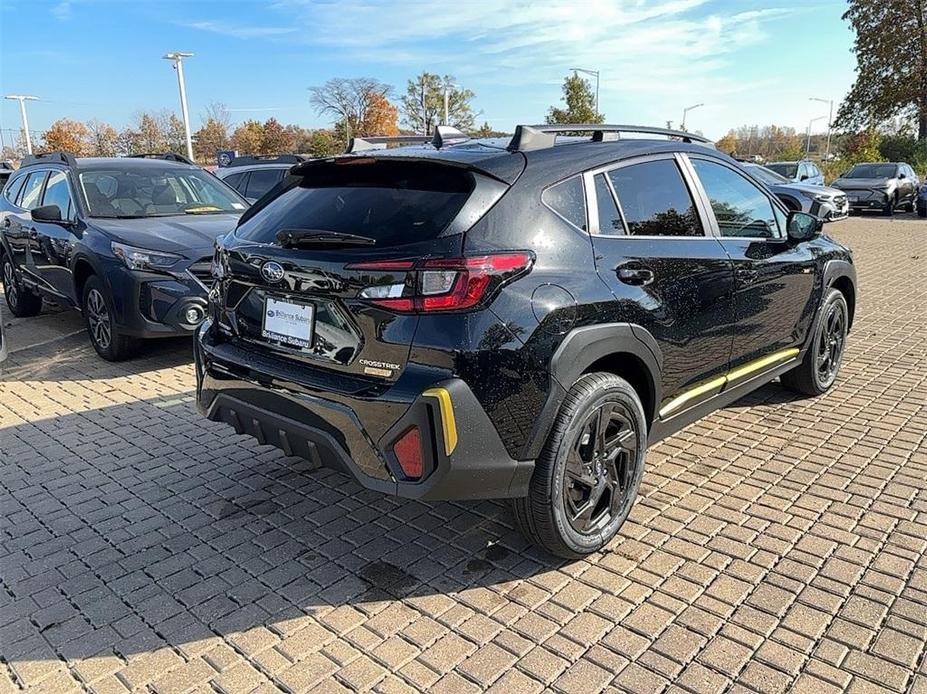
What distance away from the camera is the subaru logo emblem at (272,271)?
9.56 ft

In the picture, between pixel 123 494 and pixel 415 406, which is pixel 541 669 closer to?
pixel 415 406

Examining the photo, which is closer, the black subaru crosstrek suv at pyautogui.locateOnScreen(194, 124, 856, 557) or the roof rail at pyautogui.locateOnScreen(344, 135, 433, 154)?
the black subaru crosstrek suv at pyautogui.locateOnScreen(194, 124, 856, 557)

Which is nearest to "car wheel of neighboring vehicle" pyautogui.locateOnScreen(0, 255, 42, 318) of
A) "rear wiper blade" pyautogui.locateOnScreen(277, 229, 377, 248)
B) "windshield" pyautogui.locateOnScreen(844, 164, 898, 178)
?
"rear wiper blade" pyautogui.locateOnScreen(277, 229, 377, 248)

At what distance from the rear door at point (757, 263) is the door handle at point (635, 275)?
808 millimetres

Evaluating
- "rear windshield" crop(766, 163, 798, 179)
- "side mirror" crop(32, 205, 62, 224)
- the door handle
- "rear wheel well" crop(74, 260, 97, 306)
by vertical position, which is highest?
"rear windshield" crop(766, 163, 798, 179)

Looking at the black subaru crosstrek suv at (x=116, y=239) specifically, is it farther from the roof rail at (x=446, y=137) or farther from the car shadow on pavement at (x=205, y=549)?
the roof rail at (x=446, y=137)

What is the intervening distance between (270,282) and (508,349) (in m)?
1.07

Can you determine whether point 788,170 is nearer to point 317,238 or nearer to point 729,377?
point 729,377

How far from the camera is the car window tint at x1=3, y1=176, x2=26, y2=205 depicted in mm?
8000

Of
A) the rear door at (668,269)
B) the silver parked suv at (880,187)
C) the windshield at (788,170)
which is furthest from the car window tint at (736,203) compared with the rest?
Result: the silver parked suv at (880,187)

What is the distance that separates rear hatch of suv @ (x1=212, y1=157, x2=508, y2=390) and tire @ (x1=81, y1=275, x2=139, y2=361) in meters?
3.19

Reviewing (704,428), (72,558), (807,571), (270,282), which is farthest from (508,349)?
(704,428)

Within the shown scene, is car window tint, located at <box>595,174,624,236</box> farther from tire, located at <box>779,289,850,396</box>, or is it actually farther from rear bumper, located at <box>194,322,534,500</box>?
tire, located at <box>779,289,850,396</box>

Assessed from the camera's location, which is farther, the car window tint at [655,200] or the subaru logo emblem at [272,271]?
the car window tint at [655,200]
